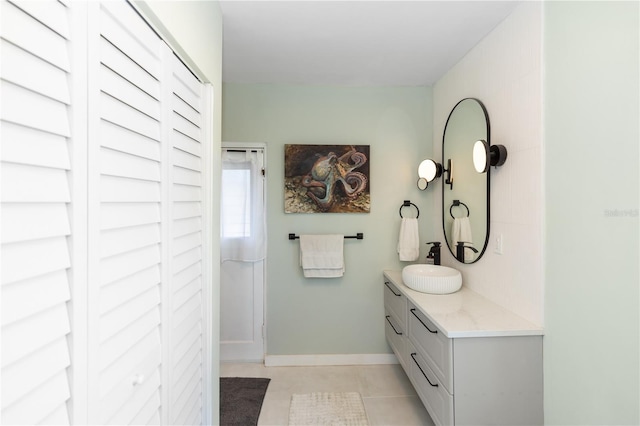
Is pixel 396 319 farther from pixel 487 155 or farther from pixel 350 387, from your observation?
pixel 487 155

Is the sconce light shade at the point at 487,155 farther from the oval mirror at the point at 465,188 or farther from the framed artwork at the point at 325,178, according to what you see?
the framed artwork at the point at 325,178

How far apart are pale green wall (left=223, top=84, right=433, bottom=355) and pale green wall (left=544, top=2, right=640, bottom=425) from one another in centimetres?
144

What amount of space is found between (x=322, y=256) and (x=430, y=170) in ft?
3.66

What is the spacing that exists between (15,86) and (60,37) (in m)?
0.17

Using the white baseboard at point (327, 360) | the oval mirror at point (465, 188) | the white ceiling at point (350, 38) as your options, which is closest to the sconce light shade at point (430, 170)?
the oval mirror at point (465, 188)

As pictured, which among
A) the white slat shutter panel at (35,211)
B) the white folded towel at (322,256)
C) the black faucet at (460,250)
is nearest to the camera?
the white slat shutter panel at (35,211)

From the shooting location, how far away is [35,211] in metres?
0.62

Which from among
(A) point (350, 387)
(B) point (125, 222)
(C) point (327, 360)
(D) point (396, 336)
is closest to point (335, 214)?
(D) point (396, 336)

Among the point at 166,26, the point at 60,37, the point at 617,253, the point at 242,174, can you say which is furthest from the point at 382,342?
the point at 60,37

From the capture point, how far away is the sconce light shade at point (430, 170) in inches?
107

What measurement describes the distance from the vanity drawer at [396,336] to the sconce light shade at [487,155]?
1206 mm

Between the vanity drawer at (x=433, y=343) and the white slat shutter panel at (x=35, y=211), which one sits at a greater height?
the white slat shutter panel at (x=35, y=211)

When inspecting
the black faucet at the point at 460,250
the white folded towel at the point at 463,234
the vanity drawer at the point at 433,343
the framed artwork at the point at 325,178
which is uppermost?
the framed artwork at the point at 325,178

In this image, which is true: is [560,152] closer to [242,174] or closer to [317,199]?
[317,199]
